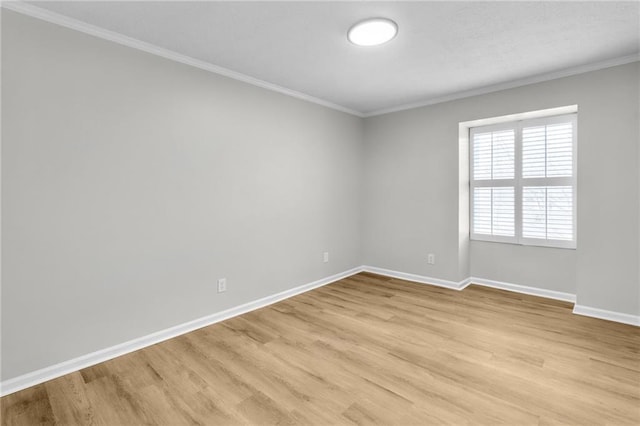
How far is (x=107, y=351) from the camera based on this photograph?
8.18ft

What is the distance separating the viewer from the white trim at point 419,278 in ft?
13.9

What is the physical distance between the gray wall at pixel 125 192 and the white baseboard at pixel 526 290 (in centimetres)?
259

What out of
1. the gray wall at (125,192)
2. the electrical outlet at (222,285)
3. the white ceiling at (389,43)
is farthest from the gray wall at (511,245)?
the electrical outlet at (222,285)

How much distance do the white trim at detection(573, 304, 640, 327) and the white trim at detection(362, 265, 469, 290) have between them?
1.20 m

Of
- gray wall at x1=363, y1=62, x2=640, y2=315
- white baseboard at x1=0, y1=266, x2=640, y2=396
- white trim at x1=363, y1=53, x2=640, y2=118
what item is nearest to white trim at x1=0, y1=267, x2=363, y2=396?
white baseboard at x1=0, y1=266, x2=640, y2=396

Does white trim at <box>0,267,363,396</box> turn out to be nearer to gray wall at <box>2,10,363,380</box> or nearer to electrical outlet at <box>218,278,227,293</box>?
gray wall at <box>2,10,363,380</box>

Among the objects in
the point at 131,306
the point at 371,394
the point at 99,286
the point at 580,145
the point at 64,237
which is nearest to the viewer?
the point at 371,394

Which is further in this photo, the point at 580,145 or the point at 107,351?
the point at 580,145

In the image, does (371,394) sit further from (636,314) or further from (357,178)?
(357,178)

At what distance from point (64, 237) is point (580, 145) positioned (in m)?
4.62

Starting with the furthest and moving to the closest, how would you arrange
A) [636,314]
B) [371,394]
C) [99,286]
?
[636,314] < [99,286] < [371,394]

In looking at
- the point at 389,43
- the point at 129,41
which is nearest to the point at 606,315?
the point at 389,43

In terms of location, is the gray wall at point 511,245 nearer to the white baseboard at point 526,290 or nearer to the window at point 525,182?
the white baseboard at point 526,290

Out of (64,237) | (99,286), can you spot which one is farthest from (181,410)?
(64,237)
